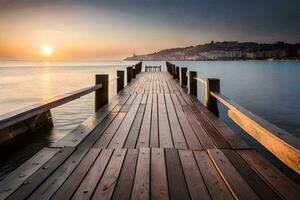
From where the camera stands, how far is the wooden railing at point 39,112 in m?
2.76

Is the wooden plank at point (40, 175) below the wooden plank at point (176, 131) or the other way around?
below

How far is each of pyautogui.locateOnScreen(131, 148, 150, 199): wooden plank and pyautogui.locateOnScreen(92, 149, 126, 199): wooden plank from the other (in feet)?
0.79

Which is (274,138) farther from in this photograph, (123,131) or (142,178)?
(123,131)

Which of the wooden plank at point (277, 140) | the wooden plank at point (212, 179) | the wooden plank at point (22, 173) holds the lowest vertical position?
the wooden plank at point (212, 179)

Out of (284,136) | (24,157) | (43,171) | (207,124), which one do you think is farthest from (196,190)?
(24,157)

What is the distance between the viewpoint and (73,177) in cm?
294

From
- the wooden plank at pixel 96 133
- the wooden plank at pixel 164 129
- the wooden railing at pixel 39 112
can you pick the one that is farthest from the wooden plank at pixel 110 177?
the wooden railing at pixel 39 112

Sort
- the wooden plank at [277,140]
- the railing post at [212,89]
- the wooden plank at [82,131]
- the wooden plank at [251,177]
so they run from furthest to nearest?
the railing post at [212,89], the wooden plank at [82,131], the wooden plank at [251,177], the wooden plank at [277,140]

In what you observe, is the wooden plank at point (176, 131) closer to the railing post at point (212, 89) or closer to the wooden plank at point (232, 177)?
the wooden plank at point (232, 177)

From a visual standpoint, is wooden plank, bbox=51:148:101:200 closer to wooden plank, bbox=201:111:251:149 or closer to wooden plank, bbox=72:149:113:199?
wooden plank, bbox=72:149:113:199

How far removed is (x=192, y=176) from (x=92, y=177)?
1183mm

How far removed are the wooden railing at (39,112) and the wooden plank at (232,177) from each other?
2.43 metres

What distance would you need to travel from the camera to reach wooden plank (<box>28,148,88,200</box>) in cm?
255

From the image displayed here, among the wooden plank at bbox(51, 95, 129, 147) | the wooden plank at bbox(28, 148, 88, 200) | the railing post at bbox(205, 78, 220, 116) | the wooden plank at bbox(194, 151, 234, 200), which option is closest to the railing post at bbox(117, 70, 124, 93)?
the wooden plank at bbox(51, 95, 129, 147)
